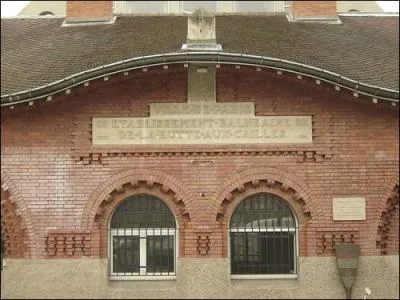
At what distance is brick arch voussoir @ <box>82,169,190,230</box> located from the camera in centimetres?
1123

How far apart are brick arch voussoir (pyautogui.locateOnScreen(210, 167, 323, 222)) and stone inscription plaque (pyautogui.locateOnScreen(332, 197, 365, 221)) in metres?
0.32

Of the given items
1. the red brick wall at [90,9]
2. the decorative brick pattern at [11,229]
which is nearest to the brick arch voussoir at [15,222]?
the decorative brick pattern at [11,229]

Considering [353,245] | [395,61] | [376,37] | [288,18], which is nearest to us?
[353,245]

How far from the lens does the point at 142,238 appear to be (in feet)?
37.8

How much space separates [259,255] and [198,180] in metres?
1.91

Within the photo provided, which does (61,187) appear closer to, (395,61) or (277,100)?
(277,100)

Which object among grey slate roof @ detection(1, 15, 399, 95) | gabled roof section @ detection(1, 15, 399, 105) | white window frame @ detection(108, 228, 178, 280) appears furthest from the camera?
grey slate roof @ detection(1, 15, 399, 95)

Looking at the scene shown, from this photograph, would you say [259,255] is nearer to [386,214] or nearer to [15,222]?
[386,214]

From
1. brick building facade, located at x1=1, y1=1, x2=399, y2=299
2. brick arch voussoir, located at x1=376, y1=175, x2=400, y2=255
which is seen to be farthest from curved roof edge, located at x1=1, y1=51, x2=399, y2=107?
brick arch voussoir, located at x1=376, y1=175, x2=400, y2=255

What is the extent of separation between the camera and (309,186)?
1130cm

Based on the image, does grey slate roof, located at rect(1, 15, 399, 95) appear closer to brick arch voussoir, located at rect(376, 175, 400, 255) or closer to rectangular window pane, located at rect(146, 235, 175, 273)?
brick arch voussoir, located at rect(376, 175, 400, 255)

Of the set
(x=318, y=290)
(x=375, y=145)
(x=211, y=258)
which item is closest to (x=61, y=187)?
(x=211, y=258)

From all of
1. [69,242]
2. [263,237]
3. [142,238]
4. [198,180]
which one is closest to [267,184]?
[263,237]

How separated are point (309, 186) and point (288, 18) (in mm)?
5700
